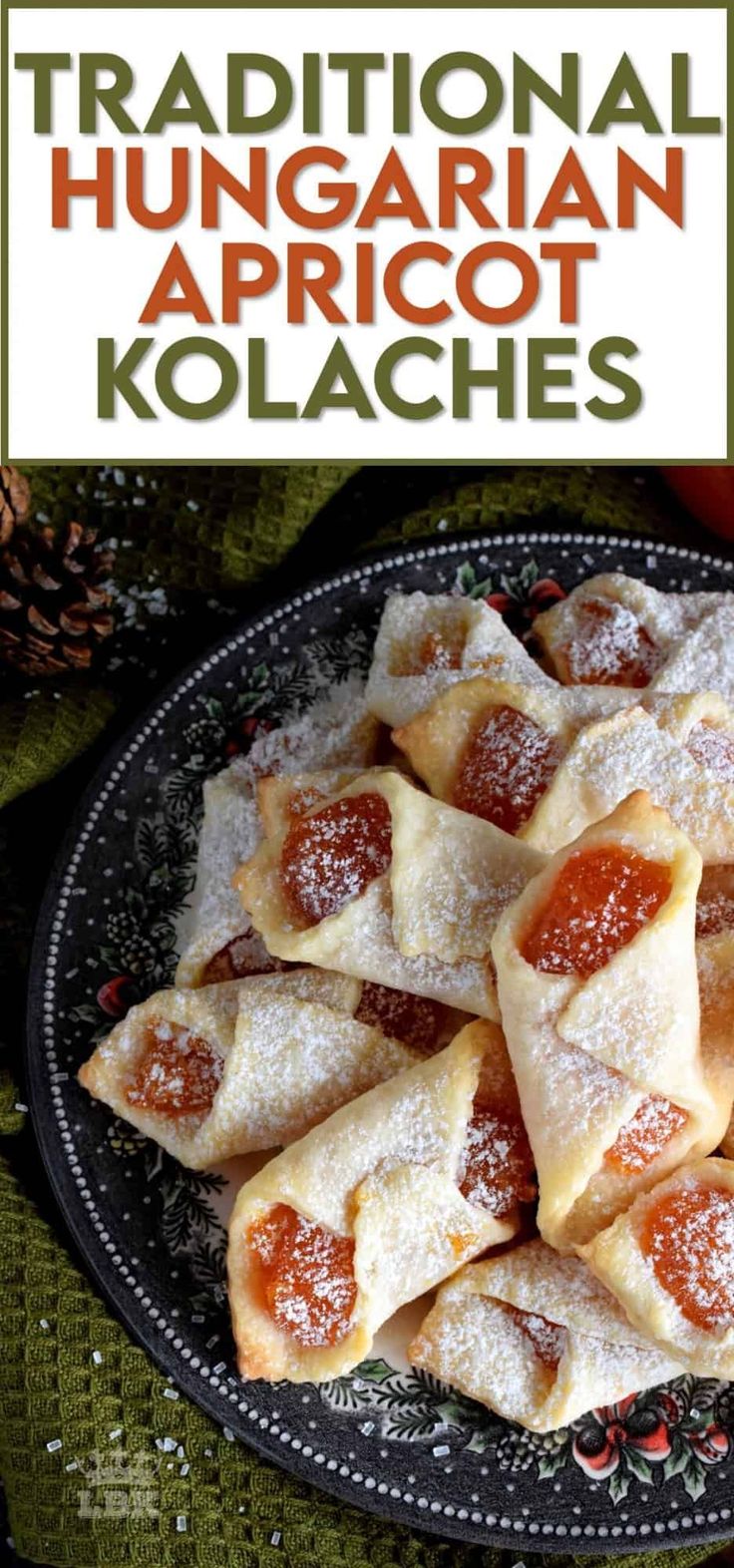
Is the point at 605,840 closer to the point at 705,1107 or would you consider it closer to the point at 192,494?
the point at 705,1107

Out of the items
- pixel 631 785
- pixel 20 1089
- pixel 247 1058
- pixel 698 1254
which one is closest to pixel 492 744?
pixel 631 785

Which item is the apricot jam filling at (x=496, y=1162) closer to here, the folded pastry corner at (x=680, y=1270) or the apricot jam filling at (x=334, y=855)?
the folded pastry corner at (x=680, y=1270)

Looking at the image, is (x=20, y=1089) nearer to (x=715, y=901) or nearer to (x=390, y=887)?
(x=390, y=887)

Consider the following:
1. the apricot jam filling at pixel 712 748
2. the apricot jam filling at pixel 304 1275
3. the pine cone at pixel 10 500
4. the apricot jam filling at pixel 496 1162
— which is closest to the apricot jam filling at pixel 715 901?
the apricot jam filling at pixel 712 748

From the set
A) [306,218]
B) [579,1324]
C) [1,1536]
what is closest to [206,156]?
[306,218]

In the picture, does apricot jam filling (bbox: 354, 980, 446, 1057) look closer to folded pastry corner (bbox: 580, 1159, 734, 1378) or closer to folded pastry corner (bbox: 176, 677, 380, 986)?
folded pastry corner (bbox: 176, 677, 380, 986)

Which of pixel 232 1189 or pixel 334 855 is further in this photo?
pixel 232 1189
